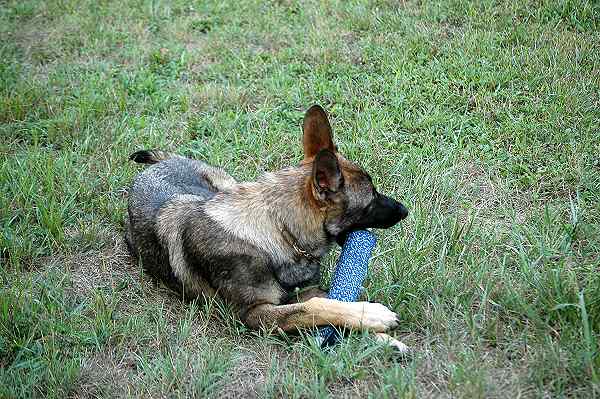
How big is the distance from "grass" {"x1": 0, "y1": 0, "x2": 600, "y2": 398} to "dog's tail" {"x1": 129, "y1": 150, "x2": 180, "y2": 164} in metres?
0.27

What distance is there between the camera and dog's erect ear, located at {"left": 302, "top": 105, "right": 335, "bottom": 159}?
13.1ft

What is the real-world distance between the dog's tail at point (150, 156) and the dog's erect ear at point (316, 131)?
5.74 ft

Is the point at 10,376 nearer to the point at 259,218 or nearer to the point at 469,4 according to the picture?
the point at 259,218

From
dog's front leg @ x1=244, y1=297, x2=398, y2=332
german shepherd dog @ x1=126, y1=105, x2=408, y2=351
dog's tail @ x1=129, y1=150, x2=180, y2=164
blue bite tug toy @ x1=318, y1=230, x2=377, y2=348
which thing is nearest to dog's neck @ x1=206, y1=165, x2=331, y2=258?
german shepherd dog @ x1=126, y1=105, x2=408, y2=351

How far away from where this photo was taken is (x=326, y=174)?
3.70 metres

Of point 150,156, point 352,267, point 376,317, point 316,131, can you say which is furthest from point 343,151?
point 376,317

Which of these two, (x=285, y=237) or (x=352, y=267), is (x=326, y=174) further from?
(x=352, y=267)

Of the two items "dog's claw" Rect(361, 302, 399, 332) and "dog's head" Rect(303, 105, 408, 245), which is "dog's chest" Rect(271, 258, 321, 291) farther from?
"dog's claw" Rect(361, 302, 399, 332)

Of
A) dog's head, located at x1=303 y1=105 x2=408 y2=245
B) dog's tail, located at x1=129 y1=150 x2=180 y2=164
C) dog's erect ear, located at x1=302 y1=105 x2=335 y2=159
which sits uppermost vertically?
dog's erect ear, located at x1=302 y1=105 x2=335 y2=159

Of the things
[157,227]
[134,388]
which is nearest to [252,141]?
[157,227]

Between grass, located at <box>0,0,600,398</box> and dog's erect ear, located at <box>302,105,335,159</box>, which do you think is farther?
dog's erect ear, located at <box>302,105,335,159</box>

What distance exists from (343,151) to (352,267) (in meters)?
1.83

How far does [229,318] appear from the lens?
3971 mm

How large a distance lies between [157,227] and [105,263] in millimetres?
669
